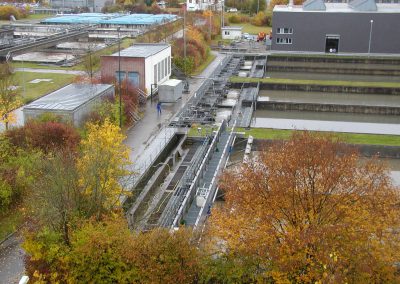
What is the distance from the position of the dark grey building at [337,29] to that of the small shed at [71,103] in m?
25.6

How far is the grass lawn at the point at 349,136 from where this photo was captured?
2183 centimetres

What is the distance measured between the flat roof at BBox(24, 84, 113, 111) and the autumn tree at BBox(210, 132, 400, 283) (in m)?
10.2

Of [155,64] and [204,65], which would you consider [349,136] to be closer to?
[155,64]

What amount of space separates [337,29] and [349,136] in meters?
24.7

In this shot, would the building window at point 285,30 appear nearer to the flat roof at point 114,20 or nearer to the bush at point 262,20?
the flat roof at point 114,20

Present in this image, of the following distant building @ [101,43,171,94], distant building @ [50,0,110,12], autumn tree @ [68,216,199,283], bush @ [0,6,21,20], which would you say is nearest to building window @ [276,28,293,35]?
distant building @ [101,43,171,94]

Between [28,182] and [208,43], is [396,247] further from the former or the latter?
[208,43]

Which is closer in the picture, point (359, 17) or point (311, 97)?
point (311, 97)

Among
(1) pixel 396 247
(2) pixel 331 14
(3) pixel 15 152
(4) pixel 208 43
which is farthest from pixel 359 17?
(1) pixel 396 247

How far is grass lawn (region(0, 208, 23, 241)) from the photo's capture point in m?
13.8

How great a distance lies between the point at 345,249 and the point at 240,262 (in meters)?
1.91

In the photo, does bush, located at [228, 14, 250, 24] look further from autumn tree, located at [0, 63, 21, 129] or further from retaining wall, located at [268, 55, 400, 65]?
autumn tree, located at [0, 63, 21, 129]

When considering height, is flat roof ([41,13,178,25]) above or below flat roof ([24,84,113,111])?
above

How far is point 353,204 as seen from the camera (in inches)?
424
